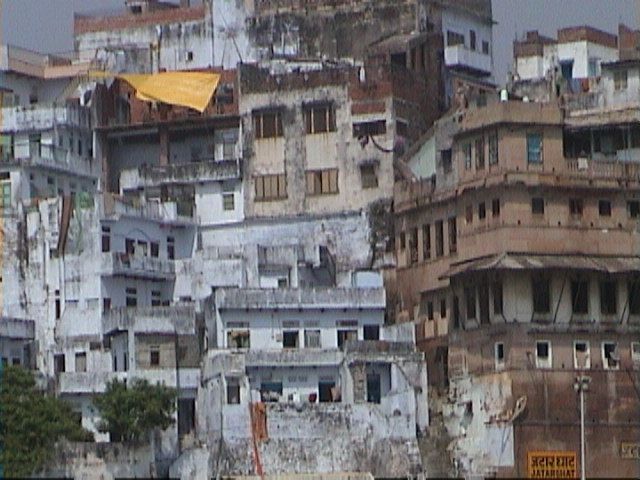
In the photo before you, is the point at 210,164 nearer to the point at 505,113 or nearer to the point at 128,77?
the point at 128,77

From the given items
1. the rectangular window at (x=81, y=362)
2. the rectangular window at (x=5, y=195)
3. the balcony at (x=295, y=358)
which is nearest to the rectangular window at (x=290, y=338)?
the balcony at (x=295, y=358)

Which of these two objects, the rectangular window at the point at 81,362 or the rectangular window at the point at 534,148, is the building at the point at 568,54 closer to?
the rectangular window at the point at 534,148

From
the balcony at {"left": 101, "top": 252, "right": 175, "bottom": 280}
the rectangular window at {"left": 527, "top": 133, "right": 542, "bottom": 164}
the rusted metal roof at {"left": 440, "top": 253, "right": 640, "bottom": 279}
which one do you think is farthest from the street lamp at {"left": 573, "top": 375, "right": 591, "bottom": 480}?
the balcony at {"left": 101, "top": 252, "right": 175, "bottom": 280}

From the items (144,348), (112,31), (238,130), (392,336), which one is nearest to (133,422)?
(144,348)

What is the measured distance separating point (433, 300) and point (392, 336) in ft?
4.83

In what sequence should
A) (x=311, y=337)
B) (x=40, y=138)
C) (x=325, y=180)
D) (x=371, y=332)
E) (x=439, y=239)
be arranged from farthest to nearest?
1. (x=40, y=138)
2. (x=325, y=180)
3. (x=371, y=332)
4. (x=311, y=337)
5. (x=439, y=239)

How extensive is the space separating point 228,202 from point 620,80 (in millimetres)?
11810

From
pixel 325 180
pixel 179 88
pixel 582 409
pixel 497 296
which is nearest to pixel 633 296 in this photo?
pixel 497 296

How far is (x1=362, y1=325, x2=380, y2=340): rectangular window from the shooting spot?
7069 centimetres

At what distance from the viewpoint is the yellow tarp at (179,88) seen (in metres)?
77.1

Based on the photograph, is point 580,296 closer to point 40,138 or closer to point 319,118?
point 319,118

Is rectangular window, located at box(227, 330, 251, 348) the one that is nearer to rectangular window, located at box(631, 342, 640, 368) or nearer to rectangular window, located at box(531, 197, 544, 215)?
rectangular window, located at box(531, 197, 544, 215)

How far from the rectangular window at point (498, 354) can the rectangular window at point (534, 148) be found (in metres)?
4.74

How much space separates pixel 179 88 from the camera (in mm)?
77562
